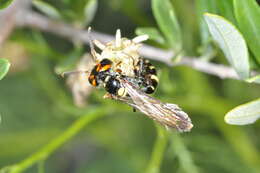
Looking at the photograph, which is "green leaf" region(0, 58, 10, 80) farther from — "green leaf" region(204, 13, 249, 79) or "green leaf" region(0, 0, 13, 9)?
"green leaf" region(204, 13, 249, 79)

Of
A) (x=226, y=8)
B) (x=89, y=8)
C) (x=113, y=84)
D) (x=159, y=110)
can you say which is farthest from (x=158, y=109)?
(x=89, y=8)

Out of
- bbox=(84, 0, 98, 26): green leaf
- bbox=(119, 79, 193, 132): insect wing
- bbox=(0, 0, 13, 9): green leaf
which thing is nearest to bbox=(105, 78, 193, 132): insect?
bbox=(119, 79, 193, 132): insect wing

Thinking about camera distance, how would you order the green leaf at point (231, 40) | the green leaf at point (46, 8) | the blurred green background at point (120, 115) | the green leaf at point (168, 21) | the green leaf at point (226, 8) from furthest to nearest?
the blurred green background at point (120, 115), the green leaf at point (46, 8), the green leaf at point (168, 21), the green leaf at point (226, 8), the green leaf at point (231, 40)

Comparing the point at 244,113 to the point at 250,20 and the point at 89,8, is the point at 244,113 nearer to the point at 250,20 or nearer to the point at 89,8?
the point at 250,20

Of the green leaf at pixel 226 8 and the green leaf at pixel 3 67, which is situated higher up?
the green leaf at pixel 3 67

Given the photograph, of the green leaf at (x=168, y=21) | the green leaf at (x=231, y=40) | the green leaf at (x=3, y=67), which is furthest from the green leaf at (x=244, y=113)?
the green leaf at (x=3, y=67)

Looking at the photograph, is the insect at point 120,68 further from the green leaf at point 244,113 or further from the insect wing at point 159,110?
the green leaf at point 244,113
